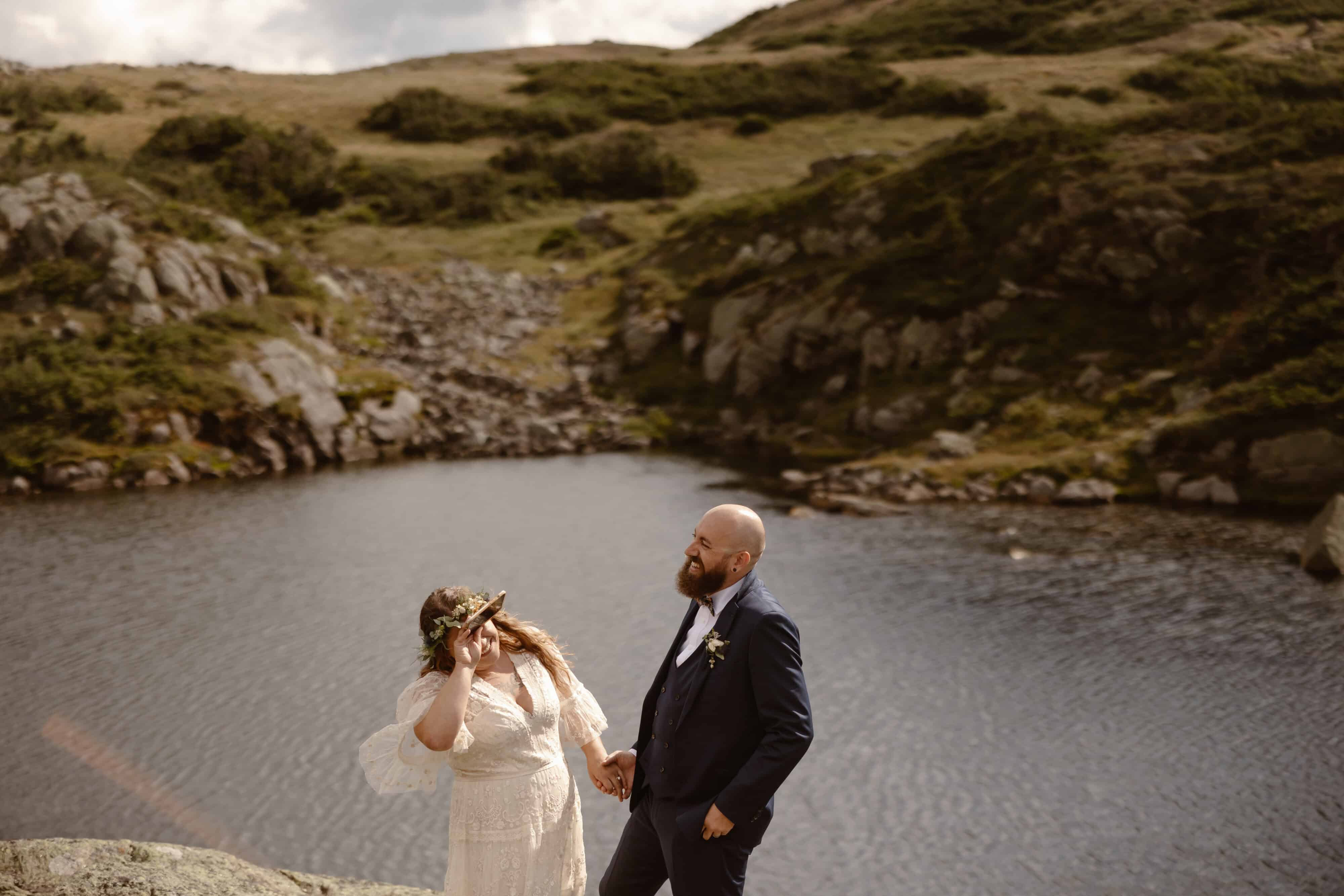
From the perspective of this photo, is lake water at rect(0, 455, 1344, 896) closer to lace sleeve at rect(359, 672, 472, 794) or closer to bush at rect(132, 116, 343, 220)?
lace sleeve at rect(359, 672, 472, 794)

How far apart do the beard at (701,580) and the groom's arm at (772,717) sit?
397 mm

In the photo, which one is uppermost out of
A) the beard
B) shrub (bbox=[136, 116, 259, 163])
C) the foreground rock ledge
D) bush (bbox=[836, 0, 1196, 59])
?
bush (bbox=[836, 0, 1196, 59])

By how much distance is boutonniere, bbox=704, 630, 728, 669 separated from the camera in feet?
20.3

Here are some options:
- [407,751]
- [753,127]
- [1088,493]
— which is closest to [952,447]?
[1088,493]

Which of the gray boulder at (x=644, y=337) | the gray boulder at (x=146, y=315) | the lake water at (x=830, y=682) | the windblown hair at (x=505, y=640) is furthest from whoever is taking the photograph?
the gray boulder at (x=644, y=337)

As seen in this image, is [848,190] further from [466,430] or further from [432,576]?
[432,576]

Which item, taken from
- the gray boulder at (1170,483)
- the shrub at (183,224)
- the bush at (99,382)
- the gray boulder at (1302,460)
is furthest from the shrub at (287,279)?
the gray boulder at (1302,460)

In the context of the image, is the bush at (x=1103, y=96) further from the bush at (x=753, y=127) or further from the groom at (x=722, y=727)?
the groom at (x=722, y=727)

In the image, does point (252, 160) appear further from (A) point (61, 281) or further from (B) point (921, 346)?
(B) point (921, 346)

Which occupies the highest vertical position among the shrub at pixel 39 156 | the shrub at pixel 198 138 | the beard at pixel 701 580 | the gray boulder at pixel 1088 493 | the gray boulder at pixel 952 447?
the shrub at pixel 198 138

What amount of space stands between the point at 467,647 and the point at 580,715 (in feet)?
3.64

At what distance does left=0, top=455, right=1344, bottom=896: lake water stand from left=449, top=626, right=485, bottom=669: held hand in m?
6.40

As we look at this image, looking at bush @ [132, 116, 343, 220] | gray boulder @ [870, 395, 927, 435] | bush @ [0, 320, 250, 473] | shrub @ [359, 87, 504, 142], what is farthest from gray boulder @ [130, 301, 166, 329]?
shrub @ [359, 87, 504, 142]

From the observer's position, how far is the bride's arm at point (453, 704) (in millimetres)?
5816
